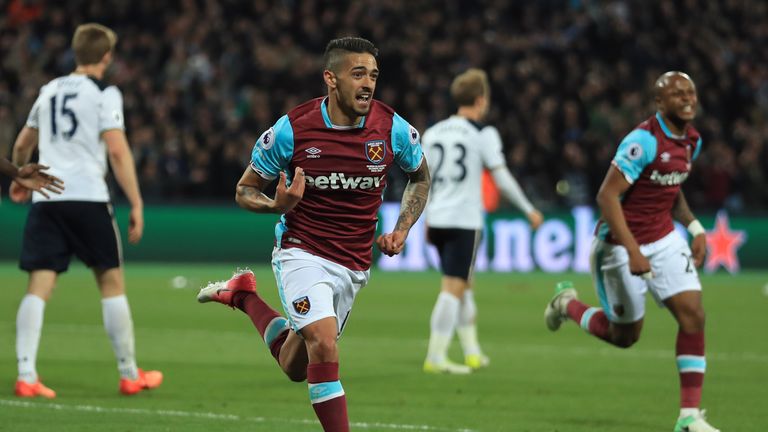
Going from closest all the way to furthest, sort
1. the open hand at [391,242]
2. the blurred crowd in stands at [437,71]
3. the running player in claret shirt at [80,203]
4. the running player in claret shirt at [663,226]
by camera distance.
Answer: the open hand at [391,242] < the running player in claret shirt at [663,226] < the running player in claret shirt at [80,203] < the blurred crowd in stands at [437,71]

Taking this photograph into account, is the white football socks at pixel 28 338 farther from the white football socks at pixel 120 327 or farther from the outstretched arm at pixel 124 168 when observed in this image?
the outstretched arm at pixel 124 168

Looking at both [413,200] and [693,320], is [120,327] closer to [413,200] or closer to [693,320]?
[413,200]

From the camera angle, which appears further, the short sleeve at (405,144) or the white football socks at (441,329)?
the white football socks at (441,329)

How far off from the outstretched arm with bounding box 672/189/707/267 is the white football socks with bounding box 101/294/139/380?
384 cm

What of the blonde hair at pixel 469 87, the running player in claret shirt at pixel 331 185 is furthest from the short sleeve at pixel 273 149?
the blonde hair at pixel 469 87

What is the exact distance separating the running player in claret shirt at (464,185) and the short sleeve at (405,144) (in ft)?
13.5

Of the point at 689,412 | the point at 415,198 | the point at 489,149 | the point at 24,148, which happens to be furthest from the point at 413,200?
the point at 489,149

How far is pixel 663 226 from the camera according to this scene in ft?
27.7

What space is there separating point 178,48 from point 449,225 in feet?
54.0

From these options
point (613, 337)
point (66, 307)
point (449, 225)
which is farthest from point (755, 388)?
point (66, 307)

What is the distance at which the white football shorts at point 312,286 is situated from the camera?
6.41 metres

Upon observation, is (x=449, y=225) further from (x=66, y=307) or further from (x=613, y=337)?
(x=66, y=307)

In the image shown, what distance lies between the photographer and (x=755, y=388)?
993 cm

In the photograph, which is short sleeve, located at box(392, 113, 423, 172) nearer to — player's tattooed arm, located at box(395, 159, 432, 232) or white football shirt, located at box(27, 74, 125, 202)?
player's tattooed arm, located at box(395, 159, 432, 232)
